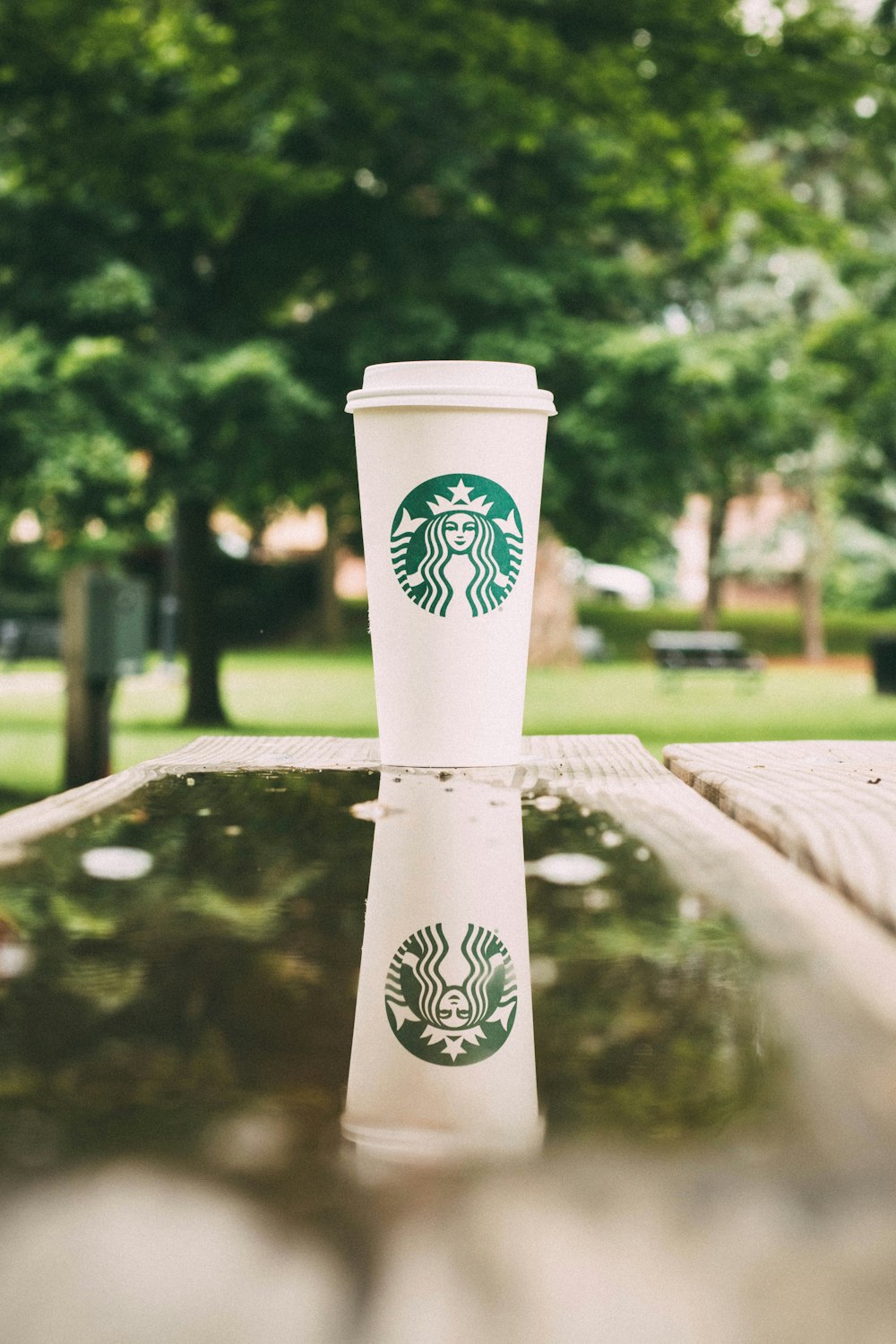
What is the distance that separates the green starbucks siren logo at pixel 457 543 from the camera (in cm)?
201

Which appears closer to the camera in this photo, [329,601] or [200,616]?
[200,616]

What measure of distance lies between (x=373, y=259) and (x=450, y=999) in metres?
14.3

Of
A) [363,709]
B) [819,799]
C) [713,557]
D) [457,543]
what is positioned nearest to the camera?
[819,799]

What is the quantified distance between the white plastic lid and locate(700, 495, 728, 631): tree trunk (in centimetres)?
3196

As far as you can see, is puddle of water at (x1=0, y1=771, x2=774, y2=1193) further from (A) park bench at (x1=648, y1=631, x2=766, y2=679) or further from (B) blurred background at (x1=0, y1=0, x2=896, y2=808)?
(A) park bench at (x1=648, y1=631, x2=766, y2=679)

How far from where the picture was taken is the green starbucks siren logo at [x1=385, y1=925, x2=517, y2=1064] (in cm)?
73

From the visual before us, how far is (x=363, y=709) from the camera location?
53.5ft

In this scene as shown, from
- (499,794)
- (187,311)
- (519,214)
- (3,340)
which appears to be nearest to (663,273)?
(519,214)

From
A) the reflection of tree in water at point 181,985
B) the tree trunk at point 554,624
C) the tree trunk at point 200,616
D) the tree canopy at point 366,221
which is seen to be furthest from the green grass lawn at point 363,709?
the reflection of tree in water at point 181,985

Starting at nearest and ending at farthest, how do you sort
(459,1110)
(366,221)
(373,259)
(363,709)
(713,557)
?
(459,1110)
(366,221)
(373,259)
(363,709)
(713,557)

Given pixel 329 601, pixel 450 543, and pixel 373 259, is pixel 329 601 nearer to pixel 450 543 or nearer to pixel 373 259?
pixel 373 259

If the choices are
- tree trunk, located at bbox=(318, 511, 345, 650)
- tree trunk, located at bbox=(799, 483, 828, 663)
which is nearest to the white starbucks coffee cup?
tree trunk, located at bbox=(318, 511, 345, 650)

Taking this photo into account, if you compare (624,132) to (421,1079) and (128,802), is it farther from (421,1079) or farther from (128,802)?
(421,1079)

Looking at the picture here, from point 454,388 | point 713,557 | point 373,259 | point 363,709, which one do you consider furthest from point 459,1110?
point 713,557
